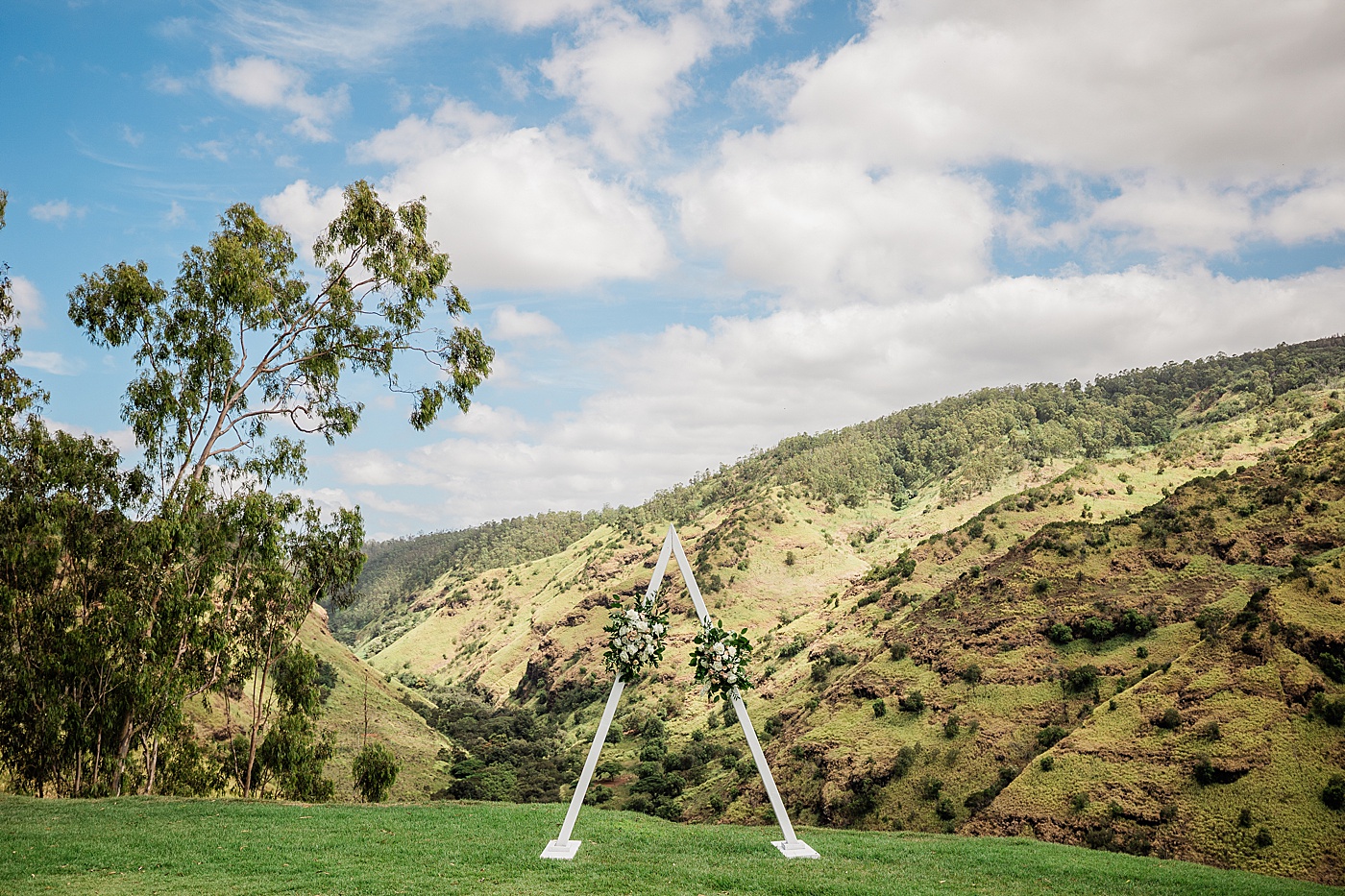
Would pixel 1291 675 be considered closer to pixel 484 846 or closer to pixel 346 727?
pixel 484 846

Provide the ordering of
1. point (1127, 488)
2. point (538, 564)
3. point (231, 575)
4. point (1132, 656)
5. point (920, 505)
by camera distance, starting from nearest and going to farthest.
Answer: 1. point (231, 575)
2. point (1132, 656)
3. point (1127, 488)
4. point (920, 505)
5. point (538, 564)

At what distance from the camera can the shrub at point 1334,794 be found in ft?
60.5

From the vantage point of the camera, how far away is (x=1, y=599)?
18.3m

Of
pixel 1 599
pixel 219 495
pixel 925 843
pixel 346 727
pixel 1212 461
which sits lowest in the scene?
pixel 346 727

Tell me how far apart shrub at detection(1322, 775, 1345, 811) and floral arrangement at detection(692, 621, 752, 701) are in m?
16.8

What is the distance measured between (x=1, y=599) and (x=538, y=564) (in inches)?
4304

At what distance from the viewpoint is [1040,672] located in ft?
104

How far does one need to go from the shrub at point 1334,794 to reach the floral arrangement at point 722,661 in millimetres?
16755

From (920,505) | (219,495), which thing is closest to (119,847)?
(219,495)

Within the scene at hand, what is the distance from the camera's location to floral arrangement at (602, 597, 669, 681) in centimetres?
1179

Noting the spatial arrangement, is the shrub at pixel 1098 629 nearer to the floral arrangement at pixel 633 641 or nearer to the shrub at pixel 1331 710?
the shrub at pixel 1331 710

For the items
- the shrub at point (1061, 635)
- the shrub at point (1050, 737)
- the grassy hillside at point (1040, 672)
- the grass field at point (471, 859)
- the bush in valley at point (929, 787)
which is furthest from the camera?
the shrub at point (1061, 635)

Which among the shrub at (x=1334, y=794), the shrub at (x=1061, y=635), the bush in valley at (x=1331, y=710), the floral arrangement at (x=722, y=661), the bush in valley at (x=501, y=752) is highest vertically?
the floral arrangement at (x=722, y=661)

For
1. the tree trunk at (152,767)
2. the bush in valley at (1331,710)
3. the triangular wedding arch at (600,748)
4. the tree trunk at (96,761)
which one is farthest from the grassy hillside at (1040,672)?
the tree trunk at (96,761)
